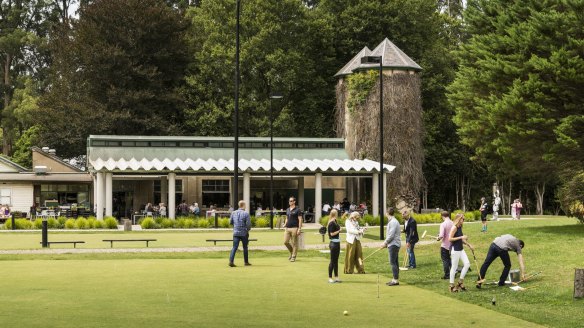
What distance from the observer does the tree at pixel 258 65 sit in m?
69.5

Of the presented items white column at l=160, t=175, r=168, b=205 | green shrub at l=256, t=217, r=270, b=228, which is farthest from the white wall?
green shrub at l=256, t=217, r=270, b=228

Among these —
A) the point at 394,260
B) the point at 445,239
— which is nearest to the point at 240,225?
the point at 394,260

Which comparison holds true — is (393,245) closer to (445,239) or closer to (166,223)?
(445,239)

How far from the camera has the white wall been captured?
62812 mm

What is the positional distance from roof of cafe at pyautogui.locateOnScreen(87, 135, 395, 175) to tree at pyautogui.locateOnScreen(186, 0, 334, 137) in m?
6.96

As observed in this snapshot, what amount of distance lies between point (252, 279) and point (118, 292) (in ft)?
13.3

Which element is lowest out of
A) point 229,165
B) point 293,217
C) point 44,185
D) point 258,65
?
point 293,217

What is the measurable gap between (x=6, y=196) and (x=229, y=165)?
1692cm

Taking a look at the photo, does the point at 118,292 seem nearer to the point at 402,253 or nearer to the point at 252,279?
the point at 252,279

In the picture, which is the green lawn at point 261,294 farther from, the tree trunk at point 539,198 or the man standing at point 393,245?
the tree trunk at point 539,198

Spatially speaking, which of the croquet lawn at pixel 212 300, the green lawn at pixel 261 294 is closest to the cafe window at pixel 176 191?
the green lawn at pixel 261 294

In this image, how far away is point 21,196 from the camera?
63219mm

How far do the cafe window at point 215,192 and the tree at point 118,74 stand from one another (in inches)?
322

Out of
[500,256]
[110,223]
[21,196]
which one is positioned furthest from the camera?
[21,196]
